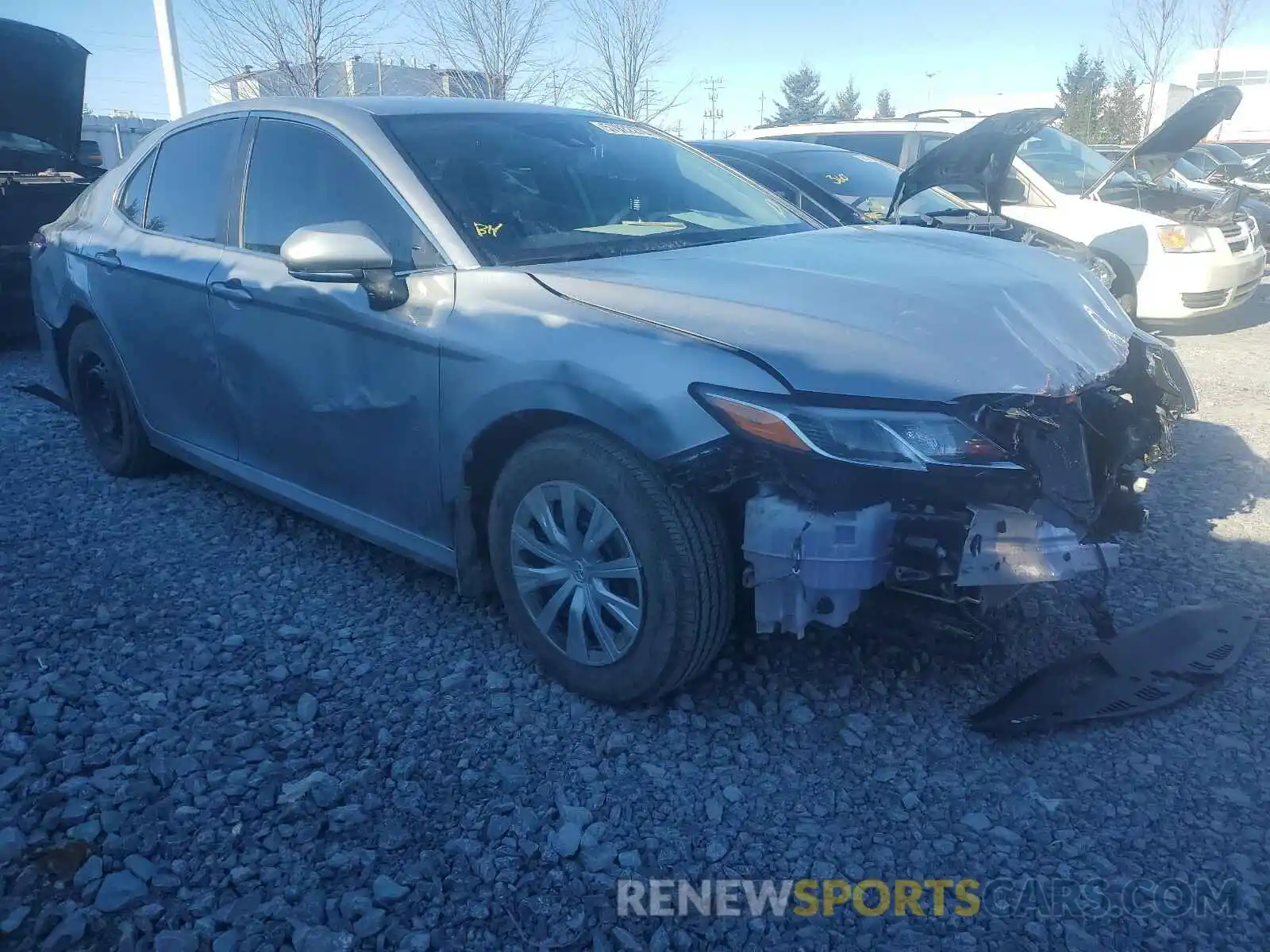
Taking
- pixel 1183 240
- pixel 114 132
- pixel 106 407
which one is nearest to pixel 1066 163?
pixel 1183 240

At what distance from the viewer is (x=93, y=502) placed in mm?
Answer: 4434

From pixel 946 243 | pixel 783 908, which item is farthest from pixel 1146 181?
pixel 783 908

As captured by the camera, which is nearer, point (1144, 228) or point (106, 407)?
point (106, 407)

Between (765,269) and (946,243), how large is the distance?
915 millimetres

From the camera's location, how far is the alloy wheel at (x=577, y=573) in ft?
8.50

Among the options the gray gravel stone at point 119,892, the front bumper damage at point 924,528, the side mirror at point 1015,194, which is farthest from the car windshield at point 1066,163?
the gray gravel stone at point 119,892

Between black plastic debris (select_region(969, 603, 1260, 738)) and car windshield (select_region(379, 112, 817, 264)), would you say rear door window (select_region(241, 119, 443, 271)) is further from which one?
black plastic debris (select_region(969, 603, 1260, 738))

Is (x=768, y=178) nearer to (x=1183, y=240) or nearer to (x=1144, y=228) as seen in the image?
(x=1144, y=228)

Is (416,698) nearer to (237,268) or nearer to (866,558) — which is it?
(866,558)

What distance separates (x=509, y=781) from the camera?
2473 mm

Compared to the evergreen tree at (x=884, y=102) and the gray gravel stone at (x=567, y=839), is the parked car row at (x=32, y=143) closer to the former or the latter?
the gray gravel stone at (x=567, y=839)

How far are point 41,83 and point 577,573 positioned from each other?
7.88 m

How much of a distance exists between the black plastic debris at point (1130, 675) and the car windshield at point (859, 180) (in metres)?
4.63

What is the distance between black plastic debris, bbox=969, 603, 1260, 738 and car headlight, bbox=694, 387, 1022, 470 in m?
0.76
